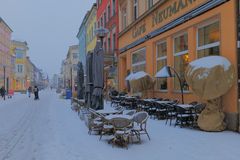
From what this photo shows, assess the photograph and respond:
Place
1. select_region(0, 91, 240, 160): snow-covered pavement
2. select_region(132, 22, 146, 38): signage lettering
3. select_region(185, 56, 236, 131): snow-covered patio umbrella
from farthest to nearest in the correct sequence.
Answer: select_region(132, 22, 146, 38): signage lettering < select_region(185, 56, 236, 131): snow-covered patio umbrella < select_region(0, 91, 240, 160): snow-covered pavement

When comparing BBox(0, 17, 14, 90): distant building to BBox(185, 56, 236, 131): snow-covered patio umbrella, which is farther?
BBox(0, 17, 14, 90): distant building

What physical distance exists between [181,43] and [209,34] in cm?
278

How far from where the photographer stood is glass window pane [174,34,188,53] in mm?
15352

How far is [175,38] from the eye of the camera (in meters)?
16.5

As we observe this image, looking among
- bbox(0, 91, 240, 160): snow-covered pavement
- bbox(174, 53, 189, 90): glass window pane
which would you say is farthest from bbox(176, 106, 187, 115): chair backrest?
bbox(174, 53, 189, 90): glass window pane

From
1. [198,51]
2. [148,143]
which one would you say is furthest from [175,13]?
[148,143]

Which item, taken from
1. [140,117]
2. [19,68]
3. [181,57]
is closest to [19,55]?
[19,68]

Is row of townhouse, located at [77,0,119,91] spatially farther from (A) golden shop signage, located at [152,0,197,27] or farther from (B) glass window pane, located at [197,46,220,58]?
(B) glass window pane, located at [197,46,220,58]

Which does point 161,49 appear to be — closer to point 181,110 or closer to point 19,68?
point 181,110

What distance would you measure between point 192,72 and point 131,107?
8.57 meters

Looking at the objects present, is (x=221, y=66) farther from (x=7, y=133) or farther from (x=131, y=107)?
(x=131, y=107)

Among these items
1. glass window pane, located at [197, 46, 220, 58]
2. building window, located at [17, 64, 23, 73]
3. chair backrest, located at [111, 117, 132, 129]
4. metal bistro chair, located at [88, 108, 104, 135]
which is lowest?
metal bistro chair, located at [88, 108, 104, 135]

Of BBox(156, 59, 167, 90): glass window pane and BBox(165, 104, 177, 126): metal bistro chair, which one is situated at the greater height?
BBox(156, 59, 167, 90): glass window pane

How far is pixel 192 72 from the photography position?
36.3 feet
